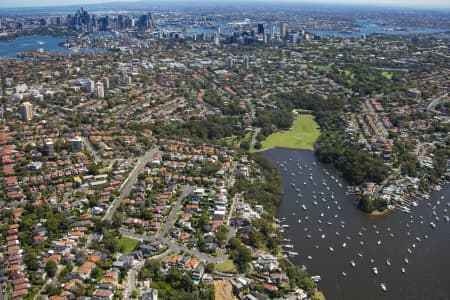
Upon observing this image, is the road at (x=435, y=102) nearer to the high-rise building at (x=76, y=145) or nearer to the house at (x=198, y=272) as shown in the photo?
the high-rise building at (x=76, y=145)

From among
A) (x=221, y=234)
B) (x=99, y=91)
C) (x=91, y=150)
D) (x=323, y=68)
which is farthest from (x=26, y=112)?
(x=323, y=68)

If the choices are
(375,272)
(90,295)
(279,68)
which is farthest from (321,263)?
(279,68)

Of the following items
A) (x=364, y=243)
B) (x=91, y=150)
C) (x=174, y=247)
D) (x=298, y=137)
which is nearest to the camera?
(x=174, y=247)

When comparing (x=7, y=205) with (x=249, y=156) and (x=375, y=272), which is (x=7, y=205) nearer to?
(x=249, y=156)

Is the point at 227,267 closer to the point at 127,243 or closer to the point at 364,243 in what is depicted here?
the point at 127,243

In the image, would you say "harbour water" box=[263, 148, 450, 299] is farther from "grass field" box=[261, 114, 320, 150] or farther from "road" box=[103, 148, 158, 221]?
"road" box=[103, 148, 158, 221]

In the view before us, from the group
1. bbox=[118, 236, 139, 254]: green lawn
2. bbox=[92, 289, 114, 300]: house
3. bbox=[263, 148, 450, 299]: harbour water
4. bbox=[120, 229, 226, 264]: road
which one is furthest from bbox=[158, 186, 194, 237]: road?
bbox=[263, 148, 450, 299]: harbour water

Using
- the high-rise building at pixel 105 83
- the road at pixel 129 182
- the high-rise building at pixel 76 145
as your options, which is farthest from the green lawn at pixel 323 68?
the high-rise building at pixel 76 145
